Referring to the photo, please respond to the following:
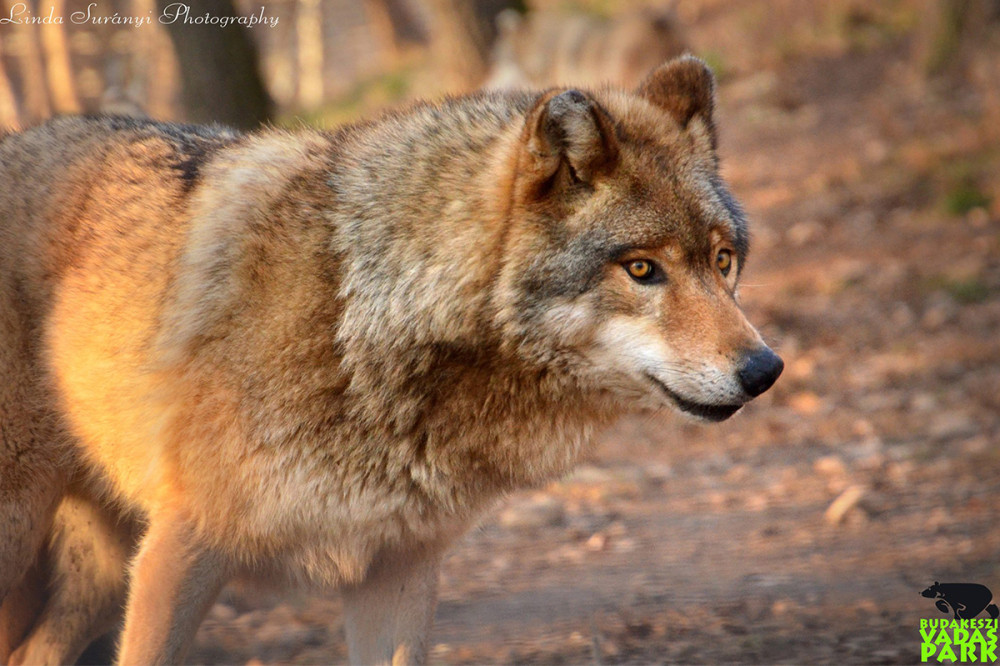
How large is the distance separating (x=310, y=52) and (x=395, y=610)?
27974 millimetres

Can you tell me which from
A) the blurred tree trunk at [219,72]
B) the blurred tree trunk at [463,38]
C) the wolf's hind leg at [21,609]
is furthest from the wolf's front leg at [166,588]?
the blurred tree trunk at [463,38]

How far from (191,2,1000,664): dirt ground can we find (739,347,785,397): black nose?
0.52 meters

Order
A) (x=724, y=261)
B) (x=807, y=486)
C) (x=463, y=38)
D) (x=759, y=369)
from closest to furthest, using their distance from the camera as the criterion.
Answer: (x=759, y=369)
(x=724, y=261)
(x=807, y=486)
(x=463, y=38)

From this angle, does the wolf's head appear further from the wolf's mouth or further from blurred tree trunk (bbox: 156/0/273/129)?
blurred tree trunk (bbox: 156/0/273/129)

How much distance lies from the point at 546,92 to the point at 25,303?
1.98 m

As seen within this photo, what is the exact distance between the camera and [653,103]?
12.4 ft

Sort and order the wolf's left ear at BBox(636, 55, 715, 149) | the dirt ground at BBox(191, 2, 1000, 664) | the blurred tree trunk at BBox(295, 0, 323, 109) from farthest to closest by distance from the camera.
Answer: the blurred tree trunk at BBox(295, 0, 323, 109) → the dirt ground at BBox(191, 2, 1000, 664) → the wolf's left ear at BBox(636, 55, 715, 149)

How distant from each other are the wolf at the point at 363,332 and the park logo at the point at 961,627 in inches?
59.9

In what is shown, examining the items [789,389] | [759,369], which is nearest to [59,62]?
[789,389]

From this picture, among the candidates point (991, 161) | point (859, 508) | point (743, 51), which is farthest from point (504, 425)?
point (743, 51)

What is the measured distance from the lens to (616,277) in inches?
127

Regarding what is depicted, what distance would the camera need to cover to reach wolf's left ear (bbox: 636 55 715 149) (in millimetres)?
3752

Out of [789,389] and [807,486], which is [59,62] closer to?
[789,389]

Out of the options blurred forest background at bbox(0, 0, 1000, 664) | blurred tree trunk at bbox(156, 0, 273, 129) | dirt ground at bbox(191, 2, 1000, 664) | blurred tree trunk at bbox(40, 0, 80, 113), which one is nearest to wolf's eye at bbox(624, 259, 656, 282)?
dirt ground at bbox(191, 2, 1000, 664)
